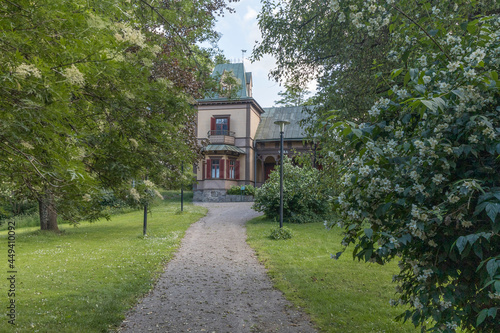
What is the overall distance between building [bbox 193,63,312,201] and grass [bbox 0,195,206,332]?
53.4 ft

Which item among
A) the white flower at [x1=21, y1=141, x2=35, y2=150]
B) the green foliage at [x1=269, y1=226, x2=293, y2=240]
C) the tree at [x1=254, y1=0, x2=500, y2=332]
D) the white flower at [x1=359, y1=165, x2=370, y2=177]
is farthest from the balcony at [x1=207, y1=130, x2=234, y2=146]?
the white flower at [x1=359, y1=165, x2=370, y2=177]

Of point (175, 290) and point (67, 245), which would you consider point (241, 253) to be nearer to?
point (175, 290)

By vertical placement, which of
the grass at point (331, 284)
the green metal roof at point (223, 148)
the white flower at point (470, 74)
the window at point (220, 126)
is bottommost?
the grass at point (331, 284)

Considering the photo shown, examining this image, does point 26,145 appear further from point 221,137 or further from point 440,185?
point 221,137

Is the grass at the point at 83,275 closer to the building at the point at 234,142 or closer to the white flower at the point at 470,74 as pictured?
the white flower at the point at 470,74

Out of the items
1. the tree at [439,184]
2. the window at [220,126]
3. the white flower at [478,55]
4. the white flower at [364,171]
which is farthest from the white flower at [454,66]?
the window at [220,126]

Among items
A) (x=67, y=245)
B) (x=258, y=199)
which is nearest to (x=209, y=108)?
(x=258, y=199)

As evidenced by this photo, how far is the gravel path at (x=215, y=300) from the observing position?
18.8ft

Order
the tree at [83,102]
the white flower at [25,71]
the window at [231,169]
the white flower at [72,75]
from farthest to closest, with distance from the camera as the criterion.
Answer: the window at [231,169] < the white flower at [72,75] < the tree at [83,102] < the white flower at [25,71]

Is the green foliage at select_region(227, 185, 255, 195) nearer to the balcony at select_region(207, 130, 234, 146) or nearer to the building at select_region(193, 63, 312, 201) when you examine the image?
the building at select_region(193, 63, 312, 201)

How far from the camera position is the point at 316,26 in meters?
7.43

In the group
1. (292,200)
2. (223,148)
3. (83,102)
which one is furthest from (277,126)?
(83,102)

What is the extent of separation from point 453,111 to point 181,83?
8260 millimetres

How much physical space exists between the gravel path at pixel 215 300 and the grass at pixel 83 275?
0.40 m
